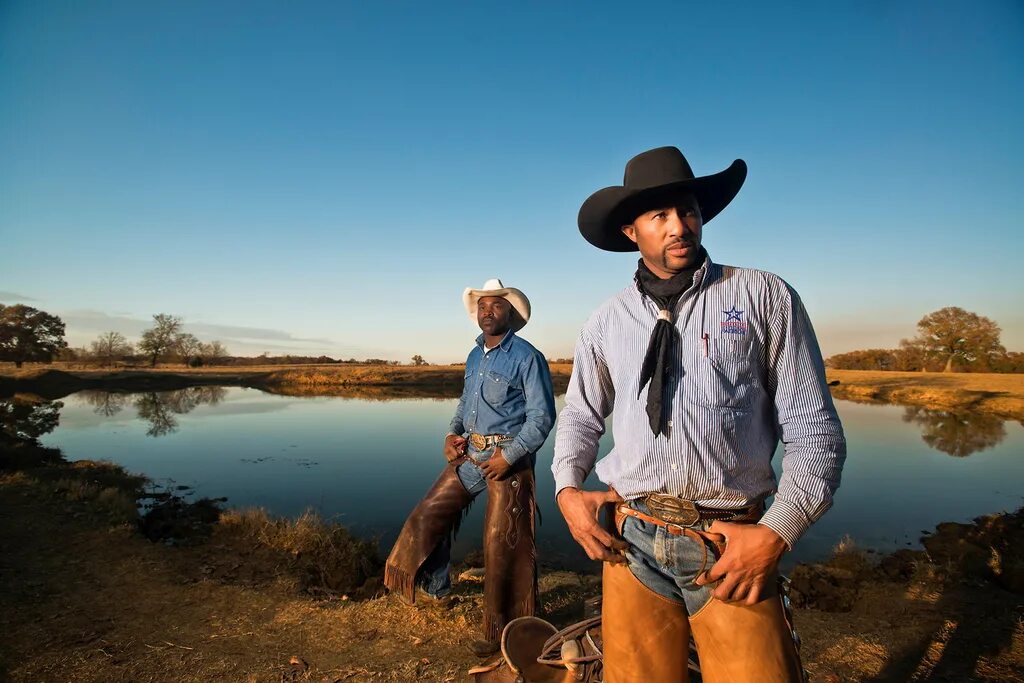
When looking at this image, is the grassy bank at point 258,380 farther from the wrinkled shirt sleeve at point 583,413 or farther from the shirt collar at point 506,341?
the wrinkled shirt sleeve at point 583,413

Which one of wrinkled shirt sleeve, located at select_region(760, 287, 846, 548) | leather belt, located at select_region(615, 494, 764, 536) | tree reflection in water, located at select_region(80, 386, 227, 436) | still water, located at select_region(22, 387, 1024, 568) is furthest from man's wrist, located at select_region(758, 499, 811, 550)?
tree reflection in water, located at select_region(80, 386, 227, 436)

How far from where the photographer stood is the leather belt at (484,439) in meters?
4.48

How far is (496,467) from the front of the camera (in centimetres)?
431

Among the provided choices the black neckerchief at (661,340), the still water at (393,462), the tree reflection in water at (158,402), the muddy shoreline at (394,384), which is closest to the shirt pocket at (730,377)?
the black neckerchief at (661,340)

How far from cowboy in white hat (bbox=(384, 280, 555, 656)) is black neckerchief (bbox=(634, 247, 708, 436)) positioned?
8.05 ft

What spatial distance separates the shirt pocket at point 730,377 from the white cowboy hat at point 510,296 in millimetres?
3358

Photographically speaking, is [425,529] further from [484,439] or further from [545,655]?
[545,655]

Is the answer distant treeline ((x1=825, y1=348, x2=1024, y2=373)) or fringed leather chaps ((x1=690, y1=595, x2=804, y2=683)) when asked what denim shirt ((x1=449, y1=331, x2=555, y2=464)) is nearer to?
fringed leather chaps ((x1=690, y1=595, x2=804, y2=683))

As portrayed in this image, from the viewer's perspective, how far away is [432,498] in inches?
189

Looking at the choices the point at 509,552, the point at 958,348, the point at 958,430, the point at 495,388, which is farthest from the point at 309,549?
the point at 958,348

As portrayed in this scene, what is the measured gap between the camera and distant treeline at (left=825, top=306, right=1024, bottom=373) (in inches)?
2041

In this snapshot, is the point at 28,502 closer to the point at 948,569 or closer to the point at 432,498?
the point at 432,498

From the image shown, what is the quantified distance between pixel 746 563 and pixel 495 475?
9.71 ft

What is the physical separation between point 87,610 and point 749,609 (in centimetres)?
612
